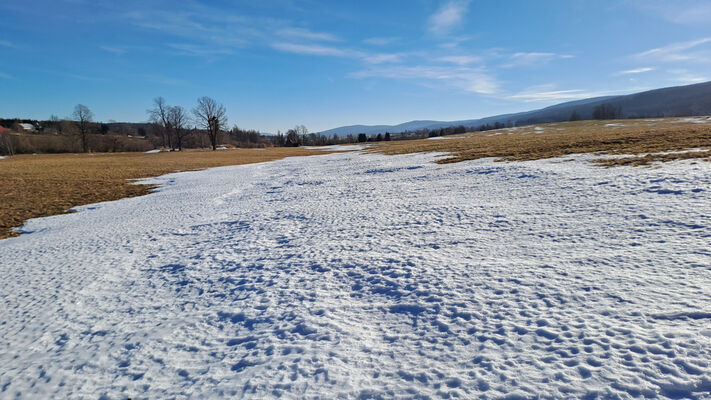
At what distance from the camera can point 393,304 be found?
191 inches

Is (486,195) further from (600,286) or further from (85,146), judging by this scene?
(85,146)

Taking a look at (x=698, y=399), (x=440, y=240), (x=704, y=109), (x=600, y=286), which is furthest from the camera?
(x=704, y=109)

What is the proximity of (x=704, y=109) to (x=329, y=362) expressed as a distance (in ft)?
881

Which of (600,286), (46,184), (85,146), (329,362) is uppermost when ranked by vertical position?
(85,146)

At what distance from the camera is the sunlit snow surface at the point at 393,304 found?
3350 millimetres

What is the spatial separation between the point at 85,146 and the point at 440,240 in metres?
101


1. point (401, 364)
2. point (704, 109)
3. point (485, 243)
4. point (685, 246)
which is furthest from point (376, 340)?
point (704, 109)

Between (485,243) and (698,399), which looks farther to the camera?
(485,243)

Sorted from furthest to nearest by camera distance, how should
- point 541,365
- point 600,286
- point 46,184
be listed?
point 46,184
point 600,286
point 541,365

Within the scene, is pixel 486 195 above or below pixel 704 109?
below

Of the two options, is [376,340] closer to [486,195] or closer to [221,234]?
[221,234]

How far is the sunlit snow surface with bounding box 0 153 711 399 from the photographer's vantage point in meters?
3.35

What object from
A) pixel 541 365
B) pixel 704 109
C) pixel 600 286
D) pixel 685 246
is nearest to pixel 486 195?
pixel 685 246

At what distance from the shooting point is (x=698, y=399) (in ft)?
8.70
